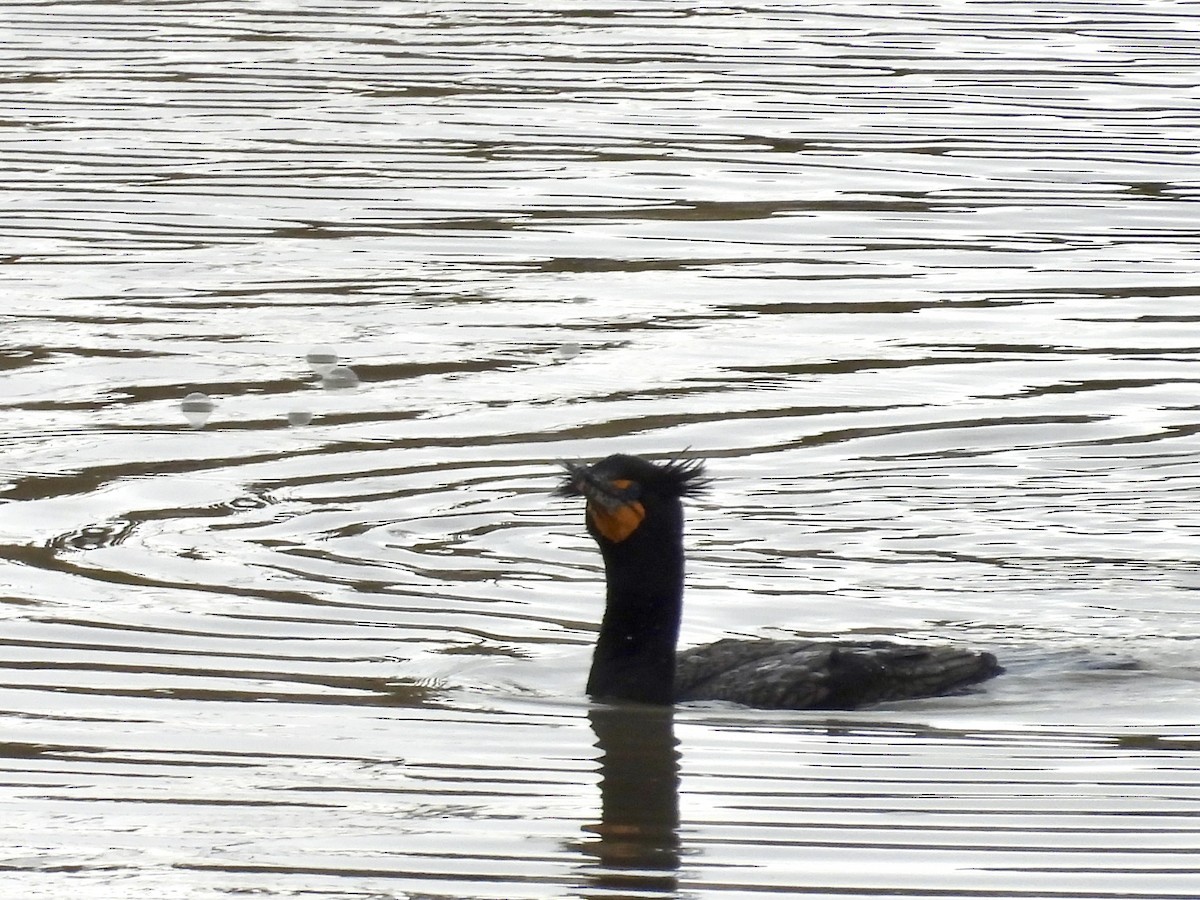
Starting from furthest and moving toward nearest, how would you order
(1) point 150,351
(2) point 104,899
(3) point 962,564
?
(1) point 150,351
(3) point 962,564
(2) point 104,899

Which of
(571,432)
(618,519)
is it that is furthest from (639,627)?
(571,432)

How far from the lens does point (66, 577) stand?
32.1 ft

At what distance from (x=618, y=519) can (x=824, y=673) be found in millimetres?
811

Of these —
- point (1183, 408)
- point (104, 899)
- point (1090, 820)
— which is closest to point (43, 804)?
point (104, 899)

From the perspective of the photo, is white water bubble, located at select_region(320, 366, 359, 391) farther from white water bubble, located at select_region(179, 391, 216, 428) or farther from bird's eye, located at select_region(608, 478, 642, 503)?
bird's eye, located at select_region(608, 478, 642, 503)

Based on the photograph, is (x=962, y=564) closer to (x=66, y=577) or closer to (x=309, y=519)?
(x=309, y=519)

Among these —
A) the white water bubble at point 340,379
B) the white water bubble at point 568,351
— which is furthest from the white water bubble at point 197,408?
the white water bubble at point 568,351

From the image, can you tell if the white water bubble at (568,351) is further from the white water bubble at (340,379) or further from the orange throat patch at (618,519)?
the orange throat patch at (618,519)

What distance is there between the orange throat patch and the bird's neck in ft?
0.21

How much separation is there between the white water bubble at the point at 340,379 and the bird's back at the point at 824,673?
4620 mm

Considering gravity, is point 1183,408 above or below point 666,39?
below

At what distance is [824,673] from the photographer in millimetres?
8445

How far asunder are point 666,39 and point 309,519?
12.6 meters

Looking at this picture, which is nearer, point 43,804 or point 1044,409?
point 43,804
